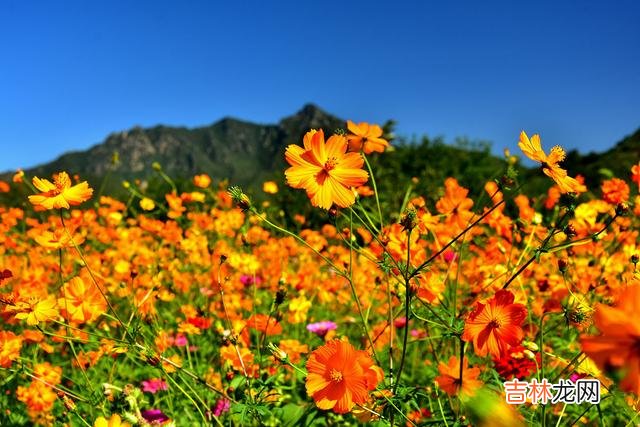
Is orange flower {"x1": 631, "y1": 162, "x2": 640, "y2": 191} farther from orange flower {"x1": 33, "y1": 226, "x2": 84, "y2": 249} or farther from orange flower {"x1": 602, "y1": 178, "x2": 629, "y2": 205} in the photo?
orange flower {"x1": 33, "y1": 226, "x2": 84, "y2": 249}

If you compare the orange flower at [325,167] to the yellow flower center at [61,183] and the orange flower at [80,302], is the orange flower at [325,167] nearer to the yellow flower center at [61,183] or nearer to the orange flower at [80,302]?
the yellow flower center at [61,183]

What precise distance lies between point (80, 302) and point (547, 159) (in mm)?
1311

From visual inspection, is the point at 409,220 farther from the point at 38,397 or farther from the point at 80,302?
the point at 38,397

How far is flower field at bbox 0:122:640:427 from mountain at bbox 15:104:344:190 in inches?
5024

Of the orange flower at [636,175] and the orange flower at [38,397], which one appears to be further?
the orange flower at [38,397]

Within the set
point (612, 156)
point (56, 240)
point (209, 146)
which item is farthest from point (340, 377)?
point (209, 146)

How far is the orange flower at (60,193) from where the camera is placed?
4.18ft

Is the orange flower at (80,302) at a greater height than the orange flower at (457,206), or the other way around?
the orange flower at (457,206)

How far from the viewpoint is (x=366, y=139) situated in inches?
58.6

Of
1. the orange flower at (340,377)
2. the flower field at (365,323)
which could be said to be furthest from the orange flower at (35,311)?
the orange flower at (340,377)

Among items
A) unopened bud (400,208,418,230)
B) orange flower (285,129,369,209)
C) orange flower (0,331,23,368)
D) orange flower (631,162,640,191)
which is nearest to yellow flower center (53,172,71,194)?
orange flower (0,331,23,368)

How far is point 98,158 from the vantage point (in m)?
133

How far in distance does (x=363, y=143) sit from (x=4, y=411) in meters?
1.70

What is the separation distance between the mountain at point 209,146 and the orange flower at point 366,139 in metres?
128
